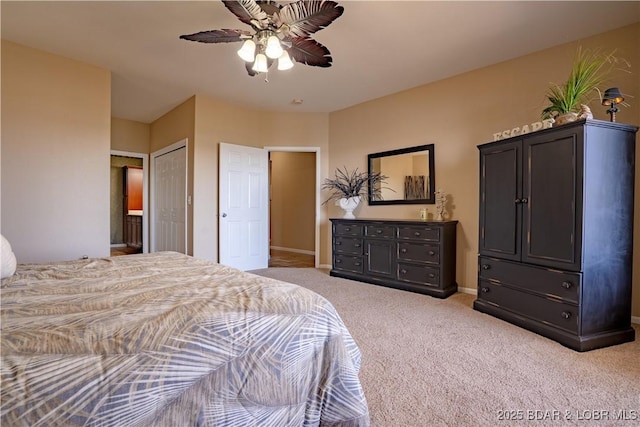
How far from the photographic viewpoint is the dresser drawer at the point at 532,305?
2.26 meters

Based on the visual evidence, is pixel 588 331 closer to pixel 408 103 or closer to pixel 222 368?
pixel 222 368

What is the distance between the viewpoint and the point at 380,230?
4023 millimetres

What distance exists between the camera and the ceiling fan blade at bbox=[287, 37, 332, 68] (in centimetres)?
236

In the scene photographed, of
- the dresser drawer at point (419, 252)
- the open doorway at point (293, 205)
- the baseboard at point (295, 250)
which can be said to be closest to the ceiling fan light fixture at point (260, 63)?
the dresser drawer at point (419, 252)

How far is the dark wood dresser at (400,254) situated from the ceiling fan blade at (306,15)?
2.34m

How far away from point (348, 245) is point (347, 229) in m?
0.22

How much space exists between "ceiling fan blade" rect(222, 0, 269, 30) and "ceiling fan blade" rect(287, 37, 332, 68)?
0.27 m

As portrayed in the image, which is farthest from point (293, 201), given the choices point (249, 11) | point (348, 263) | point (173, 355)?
point (173, 355)

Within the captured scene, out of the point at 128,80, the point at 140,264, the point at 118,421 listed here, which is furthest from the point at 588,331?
the point at 128,80

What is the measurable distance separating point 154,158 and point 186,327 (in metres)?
5.70

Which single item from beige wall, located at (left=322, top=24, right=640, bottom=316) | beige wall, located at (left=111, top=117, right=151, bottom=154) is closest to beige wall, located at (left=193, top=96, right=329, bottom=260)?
beige wall, located at (left=322, top=24, right=640, bottom=316)

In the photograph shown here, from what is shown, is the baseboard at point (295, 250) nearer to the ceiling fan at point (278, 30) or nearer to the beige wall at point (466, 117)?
the beige wall at point (466, 117)

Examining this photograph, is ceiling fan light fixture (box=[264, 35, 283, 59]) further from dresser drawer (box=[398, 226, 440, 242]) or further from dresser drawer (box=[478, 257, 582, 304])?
dresser drawer (box=[478, 257, 582, 304])

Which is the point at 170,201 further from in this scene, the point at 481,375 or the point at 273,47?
the point at 481,375
